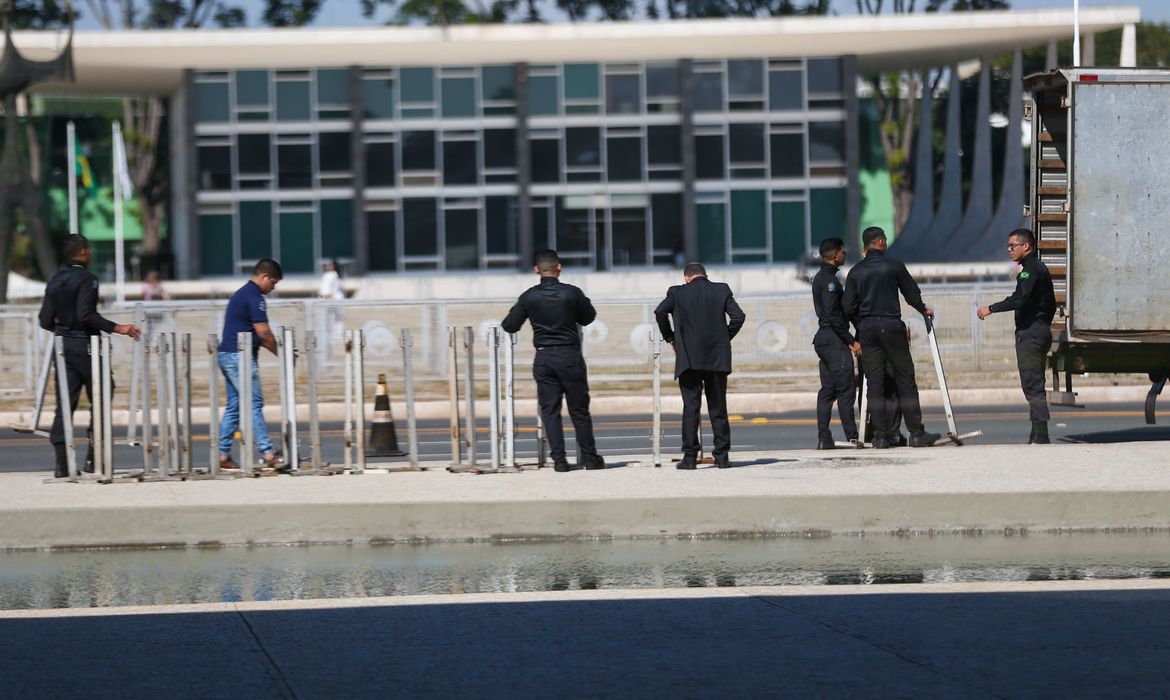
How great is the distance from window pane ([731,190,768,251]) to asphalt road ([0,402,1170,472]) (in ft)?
108

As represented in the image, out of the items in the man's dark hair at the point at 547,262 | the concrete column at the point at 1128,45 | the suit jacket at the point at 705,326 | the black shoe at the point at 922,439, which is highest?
the concrete column at the point at 1128,45

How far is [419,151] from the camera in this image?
178 ft

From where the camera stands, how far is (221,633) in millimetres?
7770

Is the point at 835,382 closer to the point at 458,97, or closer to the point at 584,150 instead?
the point at 584,150

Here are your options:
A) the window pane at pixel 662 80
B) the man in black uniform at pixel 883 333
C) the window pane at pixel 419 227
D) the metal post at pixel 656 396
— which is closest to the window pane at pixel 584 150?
the window pane at pixel 662 80

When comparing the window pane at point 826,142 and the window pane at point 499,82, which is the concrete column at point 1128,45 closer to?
the window pane at point 826,142

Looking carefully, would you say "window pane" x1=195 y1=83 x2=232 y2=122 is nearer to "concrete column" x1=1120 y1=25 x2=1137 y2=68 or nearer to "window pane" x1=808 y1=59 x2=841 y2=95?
"window pane" x1=808 y1=59 x2=841 y2=95

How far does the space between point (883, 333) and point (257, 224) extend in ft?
139

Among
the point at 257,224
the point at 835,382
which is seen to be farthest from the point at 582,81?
the point at 835,382

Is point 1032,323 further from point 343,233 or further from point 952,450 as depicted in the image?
point 343,233

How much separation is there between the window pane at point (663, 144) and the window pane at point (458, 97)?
19.3ft

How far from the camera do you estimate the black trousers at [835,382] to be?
48.8 ft

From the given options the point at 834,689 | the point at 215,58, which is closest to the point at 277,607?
the point at 834,689

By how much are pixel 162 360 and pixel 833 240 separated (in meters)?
6.02
